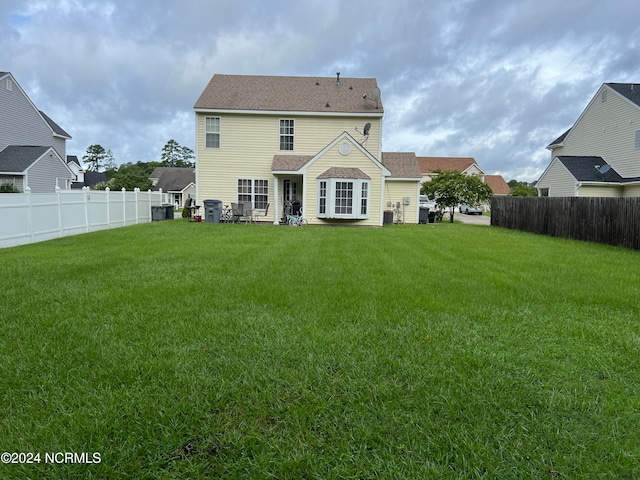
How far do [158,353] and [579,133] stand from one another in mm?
30680

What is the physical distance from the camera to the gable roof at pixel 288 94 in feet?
64.1

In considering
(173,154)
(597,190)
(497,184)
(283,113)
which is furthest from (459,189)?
(173,154)

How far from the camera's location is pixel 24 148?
25188 millimetres

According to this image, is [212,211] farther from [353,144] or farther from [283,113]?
[353,144]

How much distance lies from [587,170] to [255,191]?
19.5 metres

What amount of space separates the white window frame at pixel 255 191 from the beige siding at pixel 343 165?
2763 mm

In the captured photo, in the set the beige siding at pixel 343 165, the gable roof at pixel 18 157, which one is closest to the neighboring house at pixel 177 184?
the gable roof at pixel 18 157

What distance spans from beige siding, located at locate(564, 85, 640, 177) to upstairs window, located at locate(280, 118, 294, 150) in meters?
18.9

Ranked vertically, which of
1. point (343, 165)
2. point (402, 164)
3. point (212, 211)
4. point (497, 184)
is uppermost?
point (497, 184)

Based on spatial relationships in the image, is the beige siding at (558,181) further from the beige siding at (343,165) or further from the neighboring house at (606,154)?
the beige siding at (343,165)

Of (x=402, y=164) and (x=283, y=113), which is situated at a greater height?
(x=283, y=113)

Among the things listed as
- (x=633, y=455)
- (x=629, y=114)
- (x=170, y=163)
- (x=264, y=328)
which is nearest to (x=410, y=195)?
(x=629, y=114)

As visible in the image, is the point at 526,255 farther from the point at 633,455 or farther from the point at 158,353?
the point at 158,353

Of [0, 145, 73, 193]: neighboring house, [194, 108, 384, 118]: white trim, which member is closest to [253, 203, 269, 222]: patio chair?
[194, 108, 384, 118]: white trim
